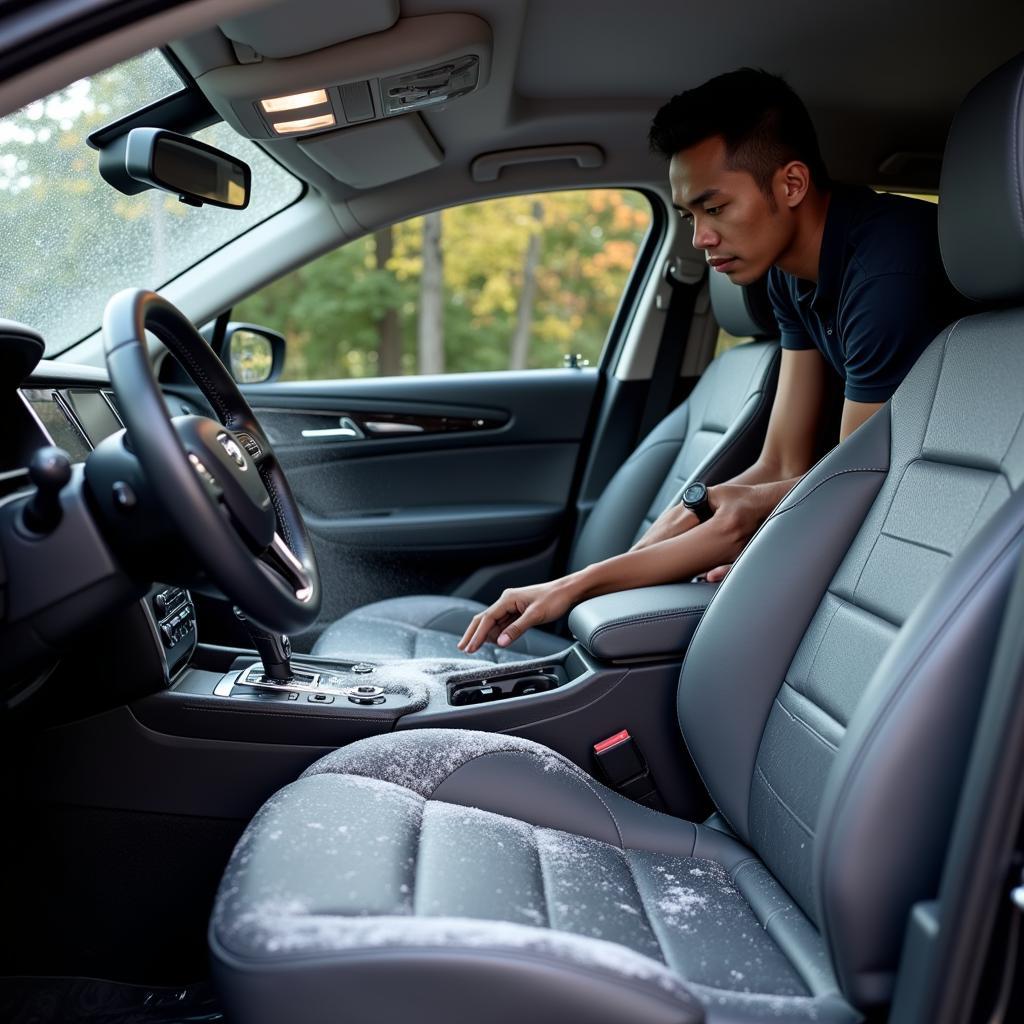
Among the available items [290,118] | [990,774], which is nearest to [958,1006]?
[990,774]

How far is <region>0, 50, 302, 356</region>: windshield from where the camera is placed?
6.31ft

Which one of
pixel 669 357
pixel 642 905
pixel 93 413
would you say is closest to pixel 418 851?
pixel 642 905

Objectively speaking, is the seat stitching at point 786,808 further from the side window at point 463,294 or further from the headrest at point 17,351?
the side window at point 463,294

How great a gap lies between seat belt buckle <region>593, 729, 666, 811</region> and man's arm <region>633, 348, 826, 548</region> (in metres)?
0.66

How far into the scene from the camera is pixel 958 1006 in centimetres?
103

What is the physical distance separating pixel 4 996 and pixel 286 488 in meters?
0.87

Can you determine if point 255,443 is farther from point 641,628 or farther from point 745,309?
point 745,309

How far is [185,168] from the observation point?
1817 mm

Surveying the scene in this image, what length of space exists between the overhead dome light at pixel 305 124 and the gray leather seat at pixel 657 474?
45.1 inches

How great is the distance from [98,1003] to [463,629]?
4.15 feet

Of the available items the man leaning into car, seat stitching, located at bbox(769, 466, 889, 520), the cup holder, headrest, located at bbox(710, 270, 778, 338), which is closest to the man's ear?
the man leaning into car

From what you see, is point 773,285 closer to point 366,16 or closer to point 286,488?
point 366,16

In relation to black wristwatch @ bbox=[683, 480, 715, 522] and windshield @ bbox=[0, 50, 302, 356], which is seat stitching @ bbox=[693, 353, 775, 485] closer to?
black wristwatch @ bbox=[683, 480, 715, 522]

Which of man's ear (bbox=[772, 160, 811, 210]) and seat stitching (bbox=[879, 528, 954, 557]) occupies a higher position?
man's ear (bbox=[772, 160, 811, 210])
